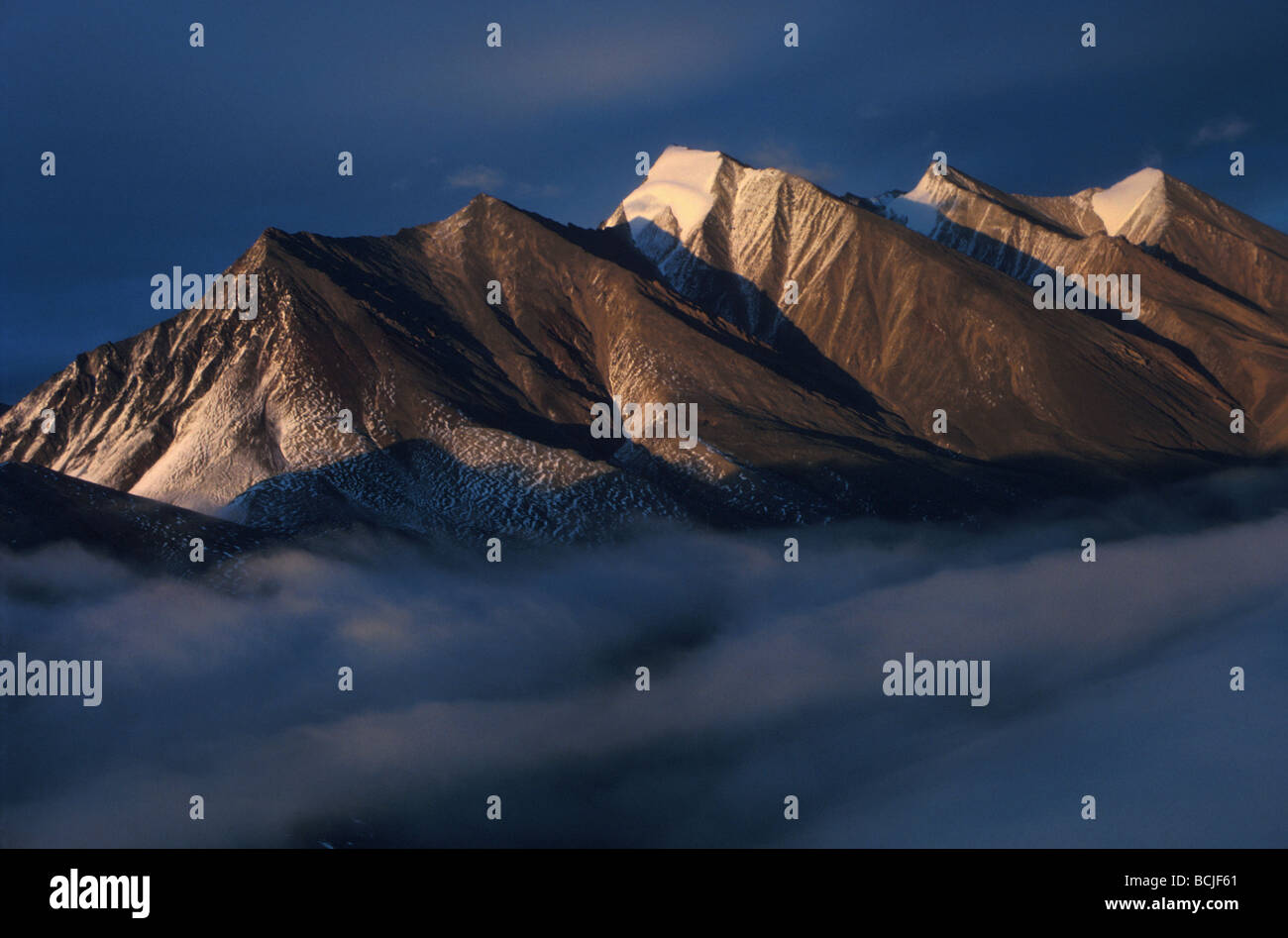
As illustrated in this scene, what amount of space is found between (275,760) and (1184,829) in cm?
11121

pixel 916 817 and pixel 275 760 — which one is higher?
pixel 275 760

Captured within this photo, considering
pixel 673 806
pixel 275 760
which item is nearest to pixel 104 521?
pixel 275 760
